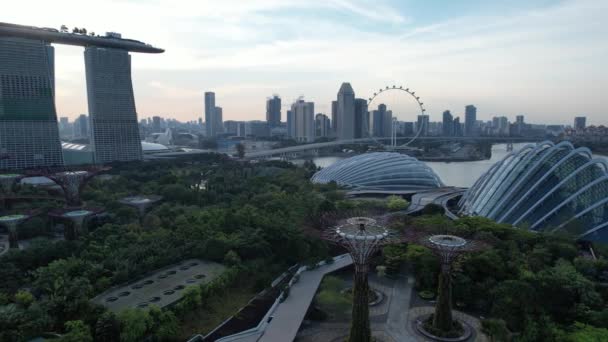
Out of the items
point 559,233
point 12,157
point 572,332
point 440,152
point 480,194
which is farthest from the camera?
point 440,152

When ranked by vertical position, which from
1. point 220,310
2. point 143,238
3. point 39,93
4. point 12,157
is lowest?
point 220,310

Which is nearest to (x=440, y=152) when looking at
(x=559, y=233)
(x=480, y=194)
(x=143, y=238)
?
(x=480, y=194)

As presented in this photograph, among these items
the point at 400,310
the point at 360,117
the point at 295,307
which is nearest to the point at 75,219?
the point at 295,307

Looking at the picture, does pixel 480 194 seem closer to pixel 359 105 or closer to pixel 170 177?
pixel 170 177

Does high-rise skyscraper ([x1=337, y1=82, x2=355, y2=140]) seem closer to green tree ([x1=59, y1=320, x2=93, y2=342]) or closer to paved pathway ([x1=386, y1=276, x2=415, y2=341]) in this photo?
paved pathway ([x1=386, y1=276, x2=415, y2=341])

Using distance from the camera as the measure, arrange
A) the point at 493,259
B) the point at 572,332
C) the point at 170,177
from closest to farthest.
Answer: the point at 572,332, the point at 493,259, the point at 170,177

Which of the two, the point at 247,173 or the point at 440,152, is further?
the point at 440,152

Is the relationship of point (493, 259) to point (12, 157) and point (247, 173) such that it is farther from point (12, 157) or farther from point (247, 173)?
point (12, 157)

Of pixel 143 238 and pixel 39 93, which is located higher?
pixel 39 93
